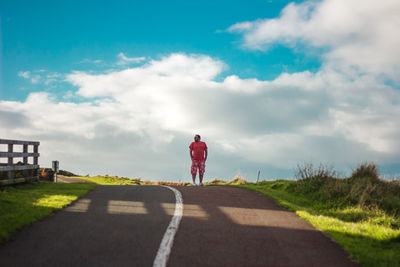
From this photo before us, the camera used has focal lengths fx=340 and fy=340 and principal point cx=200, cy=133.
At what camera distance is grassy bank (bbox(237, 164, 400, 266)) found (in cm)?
679

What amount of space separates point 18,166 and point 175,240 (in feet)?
35.1

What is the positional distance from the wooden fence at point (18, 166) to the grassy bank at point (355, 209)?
10.2 m

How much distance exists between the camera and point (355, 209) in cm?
1181

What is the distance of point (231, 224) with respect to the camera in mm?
7805

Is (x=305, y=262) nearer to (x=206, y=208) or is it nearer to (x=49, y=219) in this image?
(x=206, y=208)

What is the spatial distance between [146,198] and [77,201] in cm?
211

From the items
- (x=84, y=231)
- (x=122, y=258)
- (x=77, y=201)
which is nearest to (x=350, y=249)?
(x=122, y=258)

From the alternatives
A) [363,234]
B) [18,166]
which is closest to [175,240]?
[363,234]

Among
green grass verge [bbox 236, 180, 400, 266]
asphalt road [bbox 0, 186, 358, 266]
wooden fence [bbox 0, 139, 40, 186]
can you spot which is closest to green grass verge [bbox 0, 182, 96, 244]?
asphalt road [bbox 0, 186, 358, 266]

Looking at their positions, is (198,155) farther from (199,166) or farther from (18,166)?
(18,166)

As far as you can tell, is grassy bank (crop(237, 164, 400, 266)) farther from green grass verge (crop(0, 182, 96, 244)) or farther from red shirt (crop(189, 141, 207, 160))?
green grass verge (crop(0, 182, 96, 244))

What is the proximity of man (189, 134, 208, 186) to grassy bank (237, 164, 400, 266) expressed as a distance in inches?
152

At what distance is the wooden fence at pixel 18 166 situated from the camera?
1320 centimetres

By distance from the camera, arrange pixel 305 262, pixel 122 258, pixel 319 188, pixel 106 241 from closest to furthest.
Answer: pixel 122 258 → pixel 305 262 → pixel 106 241 → pixel 319 188
